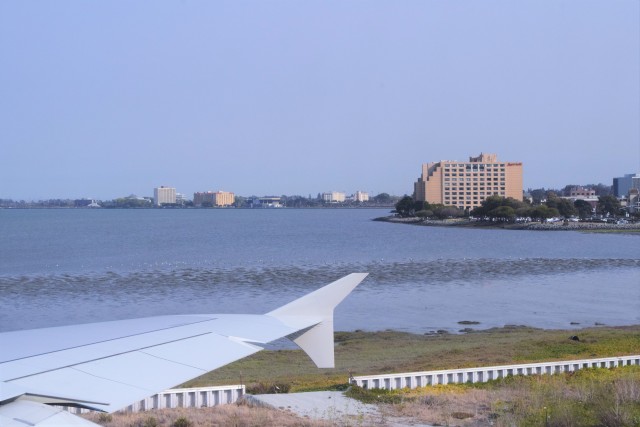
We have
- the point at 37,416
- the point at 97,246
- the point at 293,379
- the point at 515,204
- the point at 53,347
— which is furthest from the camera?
the point at 515,204

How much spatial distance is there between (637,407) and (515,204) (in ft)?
489

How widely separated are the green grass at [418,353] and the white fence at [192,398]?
2050 millimetres

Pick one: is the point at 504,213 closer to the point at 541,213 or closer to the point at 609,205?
the point at 541,213

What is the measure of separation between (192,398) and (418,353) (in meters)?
11.7

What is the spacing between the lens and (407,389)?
12477mm

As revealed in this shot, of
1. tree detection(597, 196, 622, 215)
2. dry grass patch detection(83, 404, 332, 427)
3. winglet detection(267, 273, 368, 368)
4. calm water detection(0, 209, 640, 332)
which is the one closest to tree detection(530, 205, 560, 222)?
tree detection(597, 196, 622, 215)

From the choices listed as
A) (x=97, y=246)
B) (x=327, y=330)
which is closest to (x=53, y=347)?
(x=327, y=330)

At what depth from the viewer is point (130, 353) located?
17.8ft

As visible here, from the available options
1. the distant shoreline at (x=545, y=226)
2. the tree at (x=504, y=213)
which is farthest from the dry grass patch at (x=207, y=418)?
the tree at (x=504, y=213)

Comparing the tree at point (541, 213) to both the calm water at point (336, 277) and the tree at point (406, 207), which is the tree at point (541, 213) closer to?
the tree at point (406, 207)

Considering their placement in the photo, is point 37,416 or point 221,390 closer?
point 37,416

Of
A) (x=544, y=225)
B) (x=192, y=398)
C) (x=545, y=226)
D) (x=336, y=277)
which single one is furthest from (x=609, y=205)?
(x=192, y=398)

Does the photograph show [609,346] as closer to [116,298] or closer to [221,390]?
[221,390]

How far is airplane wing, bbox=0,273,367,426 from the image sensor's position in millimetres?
4191
